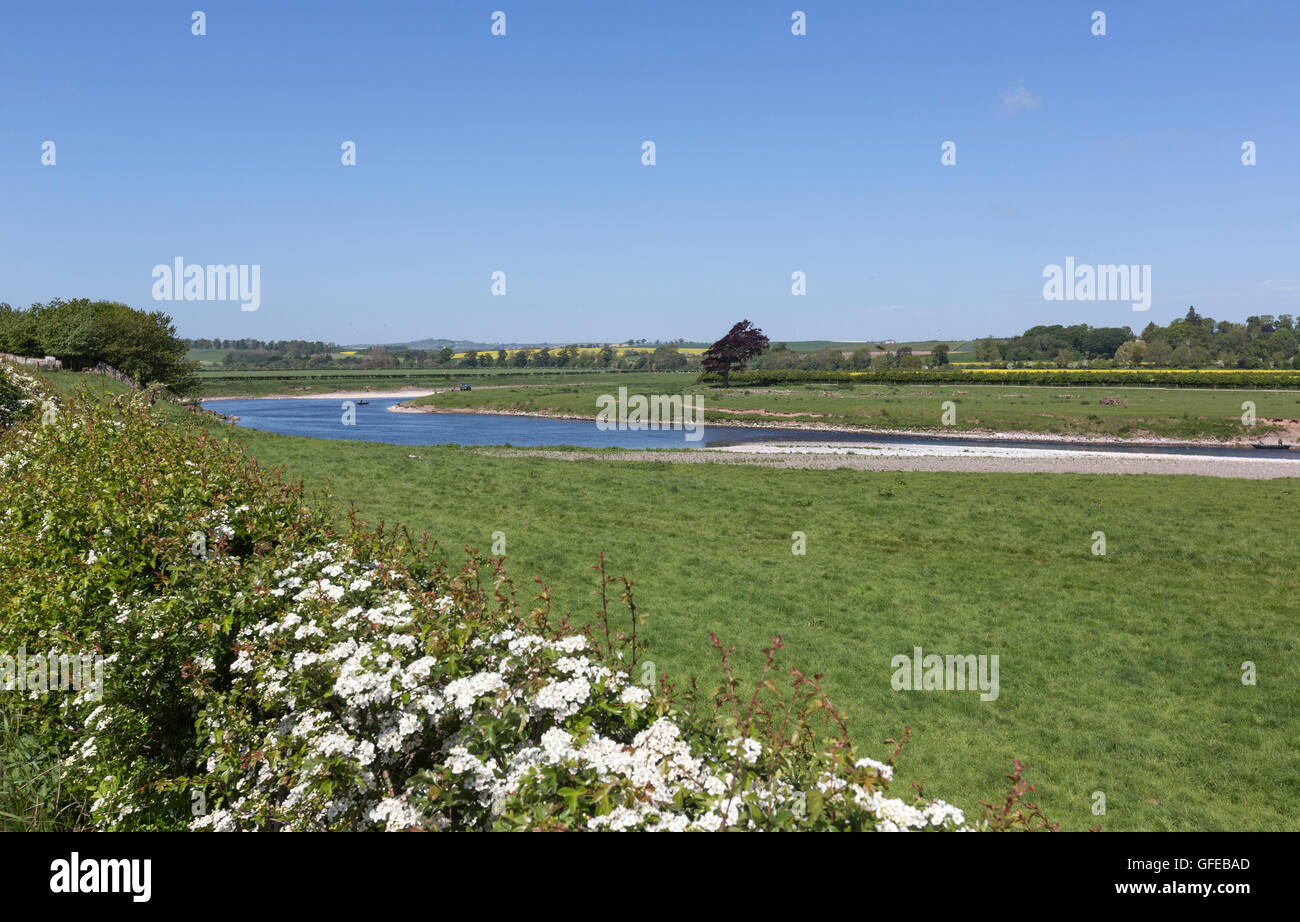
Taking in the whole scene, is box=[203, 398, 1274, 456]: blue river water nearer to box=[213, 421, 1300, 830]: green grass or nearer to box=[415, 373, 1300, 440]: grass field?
box=[415, 373, 1300, 440]: grass field

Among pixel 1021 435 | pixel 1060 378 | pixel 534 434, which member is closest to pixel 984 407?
pixel 1021 435

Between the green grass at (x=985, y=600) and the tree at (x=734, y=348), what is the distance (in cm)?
10149

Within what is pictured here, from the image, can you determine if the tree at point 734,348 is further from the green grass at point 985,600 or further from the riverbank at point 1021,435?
the green grass at point 985,600

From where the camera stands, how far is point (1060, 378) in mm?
117000

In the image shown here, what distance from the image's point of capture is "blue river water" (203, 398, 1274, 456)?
61938 millimetres

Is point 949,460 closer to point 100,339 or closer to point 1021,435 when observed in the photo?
point 1021,435

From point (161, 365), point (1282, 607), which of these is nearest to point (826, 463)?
point (1282, 607)

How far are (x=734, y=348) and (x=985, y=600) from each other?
11631cm

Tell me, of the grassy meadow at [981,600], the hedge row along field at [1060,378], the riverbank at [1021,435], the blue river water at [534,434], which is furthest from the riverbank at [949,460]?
the hedge row along field at [1060,378]

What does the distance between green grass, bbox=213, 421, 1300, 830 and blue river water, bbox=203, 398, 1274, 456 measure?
31997 mm

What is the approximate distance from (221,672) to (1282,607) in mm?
17930

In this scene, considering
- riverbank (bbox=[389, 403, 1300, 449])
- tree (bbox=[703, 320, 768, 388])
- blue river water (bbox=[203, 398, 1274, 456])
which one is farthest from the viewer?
tree (bbox=[703, 320, 768, 388])

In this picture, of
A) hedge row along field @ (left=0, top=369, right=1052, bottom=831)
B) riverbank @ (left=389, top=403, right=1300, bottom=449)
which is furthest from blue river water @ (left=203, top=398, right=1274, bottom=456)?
hedge row along field @ (left=0, top=369, right=1052, bottom=831)

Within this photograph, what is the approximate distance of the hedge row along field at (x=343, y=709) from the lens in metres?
3.67
